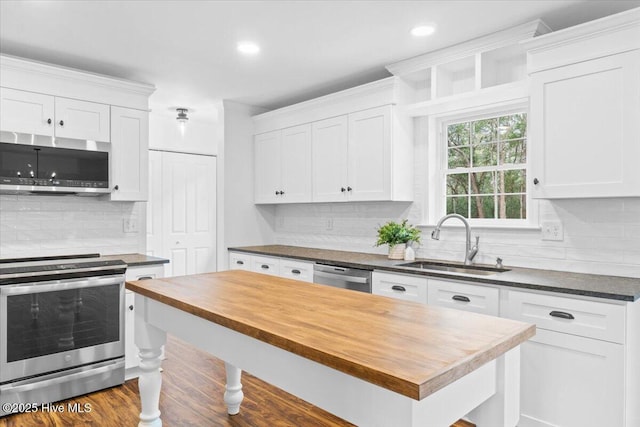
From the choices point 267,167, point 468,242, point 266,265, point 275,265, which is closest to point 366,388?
point 468,242

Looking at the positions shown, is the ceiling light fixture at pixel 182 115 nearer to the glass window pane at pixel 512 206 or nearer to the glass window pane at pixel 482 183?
the glass window pane at pixel 482 183

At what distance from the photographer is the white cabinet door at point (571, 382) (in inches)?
82.5

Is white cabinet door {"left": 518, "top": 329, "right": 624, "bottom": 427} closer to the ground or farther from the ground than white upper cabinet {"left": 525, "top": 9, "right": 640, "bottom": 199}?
closer to the ground

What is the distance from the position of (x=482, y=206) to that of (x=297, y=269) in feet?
5.54

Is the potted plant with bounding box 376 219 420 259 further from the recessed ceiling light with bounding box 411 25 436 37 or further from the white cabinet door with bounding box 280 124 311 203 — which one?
the recessed ceiling light with bounding box 411 25 436 37

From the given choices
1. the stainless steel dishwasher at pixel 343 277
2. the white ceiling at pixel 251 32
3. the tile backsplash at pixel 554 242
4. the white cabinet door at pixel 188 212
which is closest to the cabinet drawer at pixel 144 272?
the stainless steel dishwasher at pixel 343 277

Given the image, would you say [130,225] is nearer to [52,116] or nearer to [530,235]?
[52,116]

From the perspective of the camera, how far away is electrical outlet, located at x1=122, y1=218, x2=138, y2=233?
4.04 metres

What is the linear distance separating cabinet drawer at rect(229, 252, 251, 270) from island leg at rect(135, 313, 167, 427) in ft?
7.30

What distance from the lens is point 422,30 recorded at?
2904mm

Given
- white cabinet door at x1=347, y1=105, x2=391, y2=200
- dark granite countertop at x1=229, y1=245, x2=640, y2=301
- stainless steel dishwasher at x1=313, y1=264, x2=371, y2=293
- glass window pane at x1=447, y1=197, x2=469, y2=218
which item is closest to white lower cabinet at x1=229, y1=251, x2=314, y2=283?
stainless steel dishwasher at x1=313, y1=264, x2=371, y2=293

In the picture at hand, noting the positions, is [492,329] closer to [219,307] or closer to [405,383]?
[405,383]

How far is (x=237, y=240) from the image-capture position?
15.8 feet

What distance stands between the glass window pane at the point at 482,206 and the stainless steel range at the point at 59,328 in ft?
9.19
